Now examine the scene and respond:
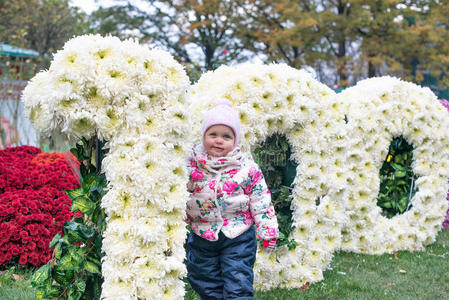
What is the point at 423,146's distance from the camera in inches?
217

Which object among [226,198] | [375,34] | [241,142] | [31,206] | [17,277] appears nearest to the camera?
[226,198]

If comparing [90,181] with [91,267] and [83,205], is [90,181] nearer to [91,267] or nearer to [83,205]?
[83,205]

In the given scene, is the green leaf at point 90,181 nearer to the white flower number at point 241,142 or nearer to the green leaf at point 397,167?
the white flower number at point 241,142

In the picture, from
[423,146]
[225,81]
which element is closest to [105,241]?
[225,81]

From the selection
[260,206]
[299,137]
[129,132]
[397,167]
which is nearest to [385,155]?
[397,167]

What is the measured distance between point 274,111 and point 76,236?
193cm

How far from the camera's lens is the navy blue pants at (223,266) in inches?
111

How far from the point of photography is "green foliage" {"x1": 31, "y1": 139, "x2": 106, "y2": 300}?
2428 millimetres

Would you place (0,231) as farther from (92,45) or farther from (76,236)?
(92,45)

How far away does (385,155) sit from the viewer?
5227 millimetres

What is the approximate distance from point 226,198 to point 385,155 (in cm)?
311

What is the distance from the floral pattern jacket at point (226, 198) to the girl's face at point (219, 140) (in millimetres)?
42

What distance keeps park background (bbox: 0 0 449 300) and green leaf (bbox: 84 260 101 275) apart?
9.29 m

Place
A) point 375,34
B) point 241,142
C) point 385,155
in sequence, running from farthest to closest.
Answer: point 375,34
point 385,155
point 241,142
